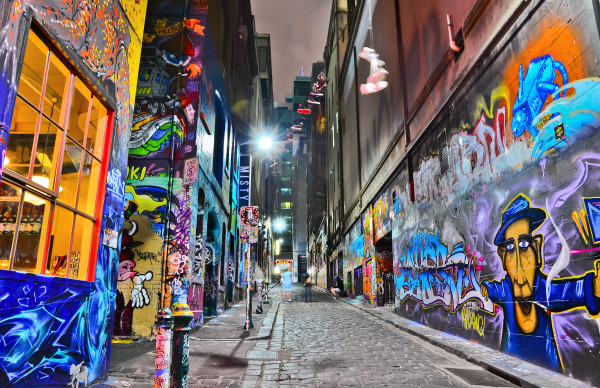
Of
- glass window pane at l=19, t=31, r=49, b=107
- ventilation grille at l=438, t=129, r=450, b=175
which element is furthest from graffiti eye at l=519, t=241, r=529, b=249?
glass window pane at l=19, t=31, r=49, b=107

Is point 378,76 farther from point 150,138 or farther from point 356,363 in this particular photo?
point 356,363

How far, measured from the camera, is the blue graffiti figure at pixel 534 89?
5.32 metres

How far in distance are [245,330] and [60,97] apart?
7297mm

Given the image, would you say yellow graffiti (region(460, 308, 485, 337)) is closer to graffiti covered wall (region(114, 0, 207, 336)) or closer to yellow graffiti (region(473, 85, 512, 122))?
yellow graffiti (region(473, 85, 512, 122))

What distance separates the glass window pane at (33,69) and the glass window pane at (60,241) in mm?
1203

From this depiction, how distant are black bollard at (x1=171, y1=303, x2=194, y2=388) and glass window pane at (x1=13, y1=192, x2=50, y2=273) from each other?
1.81m

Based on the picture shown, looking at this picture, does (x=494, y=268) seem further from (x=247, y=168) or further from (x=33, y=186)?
(x=247, y=168)

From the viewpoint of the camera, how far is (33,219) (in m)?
3.92

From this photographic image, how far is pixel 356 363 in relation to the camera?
591 centimetres

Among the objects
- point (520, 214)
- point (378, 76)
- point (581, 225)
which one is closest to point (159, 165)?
point (520, 214)

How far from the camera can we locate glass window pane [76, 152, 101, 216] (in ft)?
15.2

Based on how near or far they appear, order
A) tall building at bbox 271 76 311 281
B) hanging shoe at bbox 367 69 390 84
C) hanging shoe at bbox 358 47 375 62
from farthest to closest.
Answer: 1. tall building at bbox 271 76 311 281
2. hanging shoe at bbox 358 47 375 62
3. hanging shoe at bbox 367 69 390 84

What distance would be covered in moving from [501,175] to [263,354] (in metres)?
5.23

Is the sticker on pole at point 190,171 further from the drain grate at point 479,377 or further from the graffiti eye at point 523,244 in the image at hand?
the graffiti eye at point 523,244
